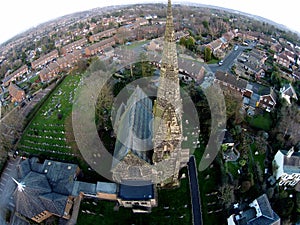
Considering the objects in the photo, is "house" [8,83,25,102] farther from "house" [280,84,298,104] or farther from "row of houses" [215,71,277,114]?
"house" [280,84,298,104]

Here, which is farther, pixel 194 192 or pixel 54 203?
pixel 194 192

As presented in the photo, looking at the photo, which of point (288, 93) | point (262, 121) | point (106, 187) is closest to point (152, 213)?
point (106, 187)

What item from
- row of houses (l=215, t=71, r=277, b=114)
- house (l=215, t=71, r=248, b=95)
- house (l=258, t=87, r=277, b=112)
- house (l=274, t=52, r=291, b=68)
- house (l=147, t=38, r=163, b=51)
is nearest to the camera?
house (l=258, t=87, r=277, b=112)

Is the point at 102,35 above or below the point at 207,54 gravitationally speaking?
above

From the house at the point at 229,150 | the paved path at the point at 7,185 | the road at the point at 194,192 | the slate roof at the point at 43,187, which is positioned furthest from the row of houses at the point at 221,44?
the paved path at the point at 7,185

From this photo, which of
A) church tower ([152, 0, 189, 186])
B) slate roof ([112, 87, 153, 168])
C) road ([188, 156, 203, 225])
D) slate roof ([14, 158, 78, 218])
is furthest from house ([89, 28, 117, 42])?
church tower ([152, 0, 189, 186])

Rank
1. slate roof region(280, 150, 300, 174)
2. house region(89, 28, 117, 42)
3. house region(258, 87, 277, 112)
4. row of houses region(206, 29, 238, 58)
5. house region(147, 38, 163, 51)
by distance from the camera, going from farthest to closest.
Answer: house region(89, 28, 117, 42)
house region(147, 38, 163, 51)
row of houses region(206, 29, 238, 58)
house region(258, 87, 277, 112)
slate roof region(280, 150, 300, 174)

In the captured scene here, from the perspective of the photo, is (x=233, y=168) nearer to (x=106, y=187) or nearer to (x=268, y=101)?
(x=268, y=101)
